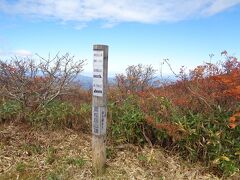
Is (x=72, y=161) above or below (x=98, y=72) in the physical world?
below

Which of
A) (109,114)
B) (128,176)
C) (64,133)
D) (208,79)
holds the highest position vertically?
(208,79)

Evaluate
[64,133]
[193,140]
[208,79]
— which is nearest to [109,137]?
[64,133]

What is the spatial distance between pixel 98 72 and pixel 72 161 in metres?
1.48

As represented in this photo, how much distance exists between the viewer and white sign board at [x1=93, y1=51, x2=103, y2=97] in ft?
14.5

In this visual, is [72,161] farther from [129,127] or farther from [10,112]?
[10,112]

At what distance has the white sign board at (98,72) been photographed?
174 inches

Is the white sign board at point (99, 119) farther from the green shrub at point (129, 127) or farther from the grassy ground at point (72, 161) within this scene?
the green shrub at point (129, 127)

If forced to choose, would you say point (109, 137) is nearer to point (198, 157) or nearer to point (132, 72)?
point (198, 157)

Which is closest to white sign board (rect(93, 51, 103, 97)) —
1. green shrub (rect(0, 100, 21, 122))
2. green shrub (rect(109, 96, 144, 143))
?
green shrub (rect(109, 96, 144, 143))

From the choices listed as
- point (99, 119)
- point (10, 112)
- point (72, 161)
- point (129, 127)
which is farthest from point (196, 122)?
point (10, 112)

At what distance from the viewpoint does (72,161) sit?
15.9 ft

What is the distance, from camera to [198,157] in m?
5.00

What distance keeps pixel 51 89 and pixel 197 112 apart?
10.7 ft

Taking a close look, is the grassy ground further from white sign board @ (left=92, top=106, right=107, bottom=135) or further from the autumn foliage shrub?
white sign board @ (left=92, top=106, right=107, bottom=135)
